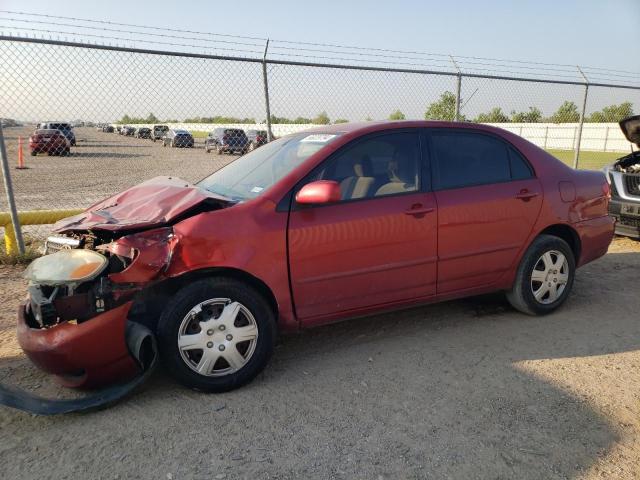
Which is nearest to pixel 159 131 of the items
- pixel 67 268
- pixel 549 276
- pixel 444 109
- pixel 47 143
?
pixel 47 143

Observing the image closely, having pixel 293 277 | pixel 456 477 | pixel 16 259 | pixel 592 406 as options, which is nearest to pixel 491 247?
pixel 592 406

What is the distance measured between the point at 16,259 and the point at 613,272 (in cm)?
680

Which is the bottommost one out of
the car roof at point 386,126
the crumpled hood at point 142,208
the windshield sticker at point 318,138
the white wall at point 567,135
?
the white wall at point 567,135

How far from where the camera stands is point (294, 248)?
3.18 metres

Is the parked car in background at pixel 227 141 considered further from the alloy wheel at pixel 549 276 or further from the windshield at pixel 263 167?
the alloy wheel at pixel 549 276

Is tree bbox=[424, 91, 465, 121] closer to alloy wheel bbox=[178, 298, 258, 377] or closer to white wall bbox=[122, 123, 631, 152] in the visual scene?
alloy wheel bbox=[178, 298, 258, 377]

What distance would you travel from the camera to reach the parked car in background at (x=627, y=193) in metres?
6.41

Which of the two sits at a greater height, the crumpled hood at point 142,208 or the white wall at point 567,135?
the crumpled hood at point 142,208

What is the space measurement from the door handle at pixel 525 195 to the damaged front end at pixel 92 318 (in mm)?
2743

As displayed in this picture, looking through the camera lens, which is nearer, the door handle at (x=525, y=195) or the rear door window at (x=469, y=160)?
the rear door window at (x=469, y=160)

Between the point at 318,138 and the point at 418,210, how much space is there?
3.01 feet

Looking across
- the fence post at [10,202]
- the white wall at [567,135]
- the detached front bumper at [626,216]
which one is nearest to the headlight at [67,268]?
the fence post at [10,202]

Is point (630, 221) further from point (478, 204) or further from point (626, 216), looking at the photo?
point (478, 204)

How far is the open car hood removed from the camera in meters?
6.48
